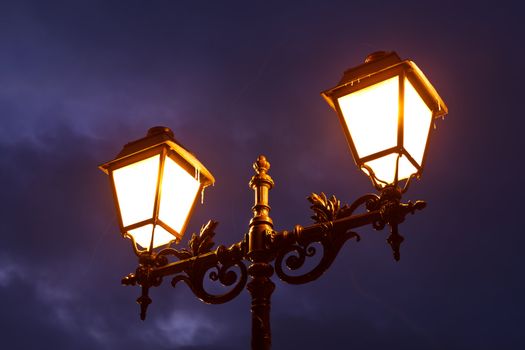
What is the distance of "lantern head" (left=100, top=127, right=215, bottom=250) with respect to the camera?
5.96 m

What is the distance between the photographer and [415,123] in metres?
5.21

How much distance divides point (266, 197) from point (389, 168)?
1.29 metres

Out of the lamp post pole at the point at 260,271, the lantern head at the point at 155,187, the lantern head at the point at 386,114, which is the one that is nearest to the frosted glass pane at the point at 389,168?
the lantern head at the point at 386,114

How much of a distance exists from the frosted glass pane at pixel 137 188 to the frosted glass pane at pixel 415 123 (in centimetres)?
220

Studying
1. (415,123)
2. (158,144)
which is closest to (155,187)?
(158,144)

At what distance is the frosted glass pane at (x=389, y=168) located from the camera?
509 cm

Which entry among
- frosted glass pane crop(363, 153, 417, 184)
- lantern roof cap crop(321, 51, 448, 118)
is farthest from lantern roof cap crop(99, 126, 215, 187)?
frosted glass pane crop(363, 153, 417, 184)

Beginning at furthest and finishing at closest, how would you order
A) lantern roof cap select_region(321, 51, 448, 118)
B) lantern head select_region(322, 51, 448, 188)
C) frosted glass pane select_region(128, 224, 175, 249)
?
frosted glass pane select_region(128, 224, 175, 249) → lantern roof cap select_region(321, 51, 448, 118) → lantern head select_region(322, 51, 448, 188)

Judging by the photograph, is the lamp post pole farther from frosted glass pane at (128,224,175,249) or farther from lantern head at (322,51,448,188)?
lantern head at (322,51,448,188)

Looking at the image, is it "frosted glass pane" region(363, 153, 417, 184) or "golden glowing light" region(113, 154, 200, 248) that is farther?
"golden glowing light" region(113, 154, 200, 248)

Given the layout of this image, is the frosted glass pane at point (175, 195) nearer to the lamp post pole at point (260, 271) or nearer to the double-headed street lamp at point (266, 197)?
the double-headed street lamp at point (266, 197)

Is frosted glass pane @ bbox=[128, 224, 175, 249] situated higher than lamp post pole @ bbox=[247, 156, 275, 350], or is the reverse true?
frosted glass pane @ bbox=[128, 224, 175, 249]

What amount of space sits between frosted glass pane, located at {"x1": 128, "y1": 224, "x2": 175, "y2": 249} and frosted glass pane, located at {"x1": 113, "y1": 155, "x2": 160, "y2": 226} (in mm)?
159

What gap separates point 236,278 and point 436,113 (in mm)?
2093
